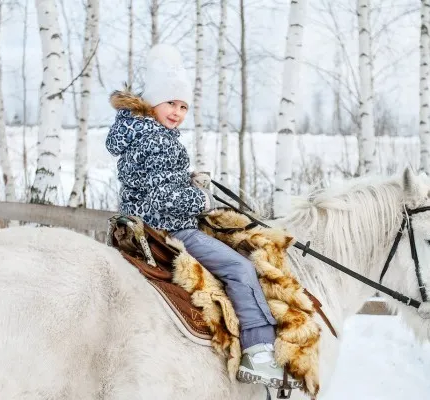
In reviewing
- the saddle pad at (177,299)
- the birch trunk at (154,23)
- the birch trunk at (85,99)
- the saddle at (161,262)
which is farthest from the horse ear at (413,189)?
the birch trunk at (154,23)

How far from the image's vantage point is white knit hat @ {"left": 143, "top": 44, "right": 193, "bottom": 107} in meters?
3.01

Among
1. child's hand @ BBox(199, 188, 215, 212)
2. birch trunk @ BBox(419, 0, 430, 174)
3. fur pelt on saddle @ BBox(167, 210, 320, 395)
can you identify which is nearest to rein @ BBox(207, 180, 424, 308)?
child's hand @ BBox(199, 188, 215, 212)

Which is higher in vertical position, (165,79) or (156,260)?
(165,79)

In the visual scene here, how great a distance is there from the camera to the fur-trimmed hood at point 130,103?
2932 mm

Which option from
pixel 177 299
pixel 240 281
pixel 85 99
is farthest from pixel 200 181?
pixel 85 99

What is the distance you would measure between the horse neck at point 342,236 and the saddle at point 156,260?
0.81m

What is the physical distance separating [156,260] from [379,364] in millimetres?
3716

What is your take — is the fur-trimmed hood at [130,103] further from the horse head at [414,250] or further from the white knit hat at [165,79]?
the horse head at [414,250]

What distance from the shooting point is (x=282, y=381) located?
8.64 ft

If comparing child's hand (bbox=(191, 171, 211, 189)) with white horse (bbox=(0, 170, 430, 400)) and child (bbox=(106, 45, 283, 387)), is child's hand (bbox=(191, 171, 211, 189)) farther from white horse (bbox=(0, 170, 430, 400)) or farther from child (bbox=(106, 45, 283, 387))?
white horse (bbox=(0, 170, 430, 400))

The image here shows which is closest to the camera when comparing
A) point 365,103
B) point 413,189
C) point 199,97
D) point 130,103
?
point 130,103

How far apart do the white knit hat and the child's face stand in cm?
4

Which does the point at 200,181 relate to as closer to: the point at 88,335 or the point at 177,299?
the point at 177,299

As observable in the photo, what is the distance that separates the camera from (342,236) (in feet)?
10.6
